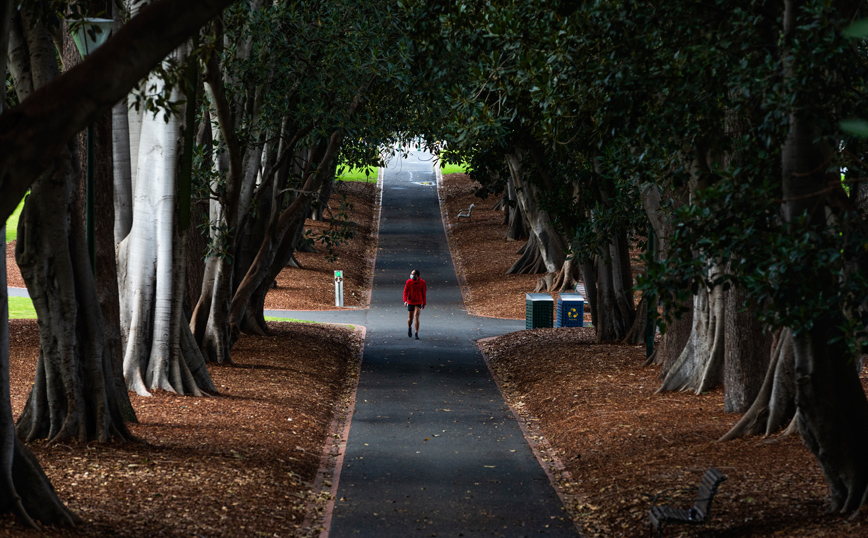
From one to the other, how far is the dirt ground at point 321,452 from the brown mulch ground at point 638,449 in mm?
27

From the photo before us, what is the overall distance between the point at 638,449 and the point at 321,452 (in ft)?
12.8

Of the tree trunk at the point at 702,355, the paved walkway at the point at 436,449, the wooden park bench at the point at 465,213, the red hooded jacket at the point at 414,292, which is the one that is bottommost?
the paved walkway at the point at 436,449

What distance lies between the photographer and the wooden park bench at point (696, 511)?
24.0 feet

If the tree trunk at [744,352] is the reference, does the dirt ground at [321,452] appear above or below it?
below

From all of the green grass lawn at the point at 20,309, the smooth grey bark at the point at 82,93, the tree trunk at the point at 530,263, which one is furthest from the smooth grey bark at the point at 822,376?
the tree trunk at the point at 530,263

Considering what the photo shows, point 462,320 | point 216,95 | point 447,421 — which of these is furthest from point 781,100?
point 462,320

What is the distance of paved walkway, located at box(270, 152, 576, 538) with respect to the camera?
8.59 meters

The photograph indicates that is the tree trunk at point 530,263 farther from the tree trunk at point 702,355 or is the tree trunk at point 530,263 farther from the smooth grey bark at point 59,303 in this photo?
the smooth grey bark at point 59,303

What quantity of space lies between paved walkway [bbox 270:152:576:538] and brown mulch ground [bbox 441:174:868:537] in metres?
0.45

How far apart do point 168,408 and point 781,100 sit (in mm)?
9062

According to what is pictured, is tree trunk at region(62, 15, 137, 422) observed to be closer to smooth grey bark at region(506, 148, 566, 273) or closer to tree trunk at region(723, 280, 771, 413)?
tree trunk at region(723, 280, 771, 413)

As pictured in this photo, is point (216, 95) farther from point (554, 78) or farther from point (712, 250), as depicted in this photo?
point (712, 250)

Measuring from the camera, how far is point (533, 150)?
66.6 feet

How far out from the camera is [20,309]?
2292cm
